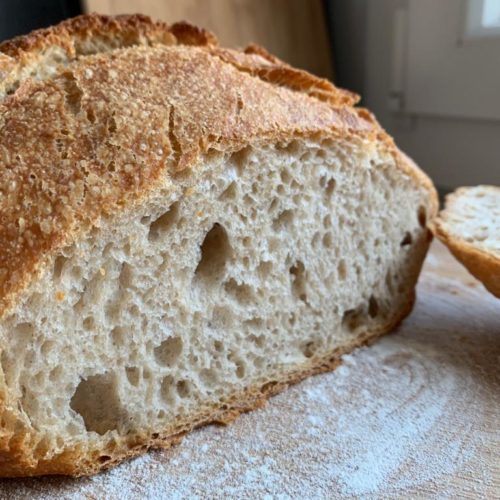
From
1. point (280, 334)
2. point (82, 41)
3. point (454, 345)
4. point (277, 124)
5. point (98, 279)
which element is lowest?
point (454, 345)

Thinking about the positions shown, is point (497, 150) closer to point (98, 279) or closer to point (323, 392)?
point (323, 392)

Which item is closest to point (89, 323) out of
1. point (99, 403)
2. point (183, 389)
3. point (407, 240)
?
point (99, 403)

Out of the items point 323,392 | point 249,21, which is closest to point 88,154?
point 323,392

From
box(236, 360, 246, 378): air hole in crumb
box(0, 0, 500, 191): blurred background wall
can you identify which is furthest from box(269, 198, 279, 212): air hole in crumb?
box(0, 0, 500, 191): blurred background wall

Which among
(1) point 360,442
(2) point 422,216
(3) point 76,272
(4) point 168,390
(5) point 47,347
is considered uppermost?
(3) point 76,272

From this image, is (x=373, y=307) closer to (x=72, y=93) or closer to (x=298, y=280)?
(x=298, y=280)

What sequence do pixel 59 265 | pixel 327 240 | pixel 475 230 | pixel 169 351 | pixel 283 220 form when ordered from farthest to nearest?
1. pixel 475 230
2. pixel 327 240
3. pixel 283 220
4. pixel 169 351
5. pixel 59 265

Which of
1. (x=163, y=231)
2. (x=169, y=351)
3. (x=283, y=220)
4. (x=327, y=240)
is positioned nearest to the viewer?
(x=163, y=231)
